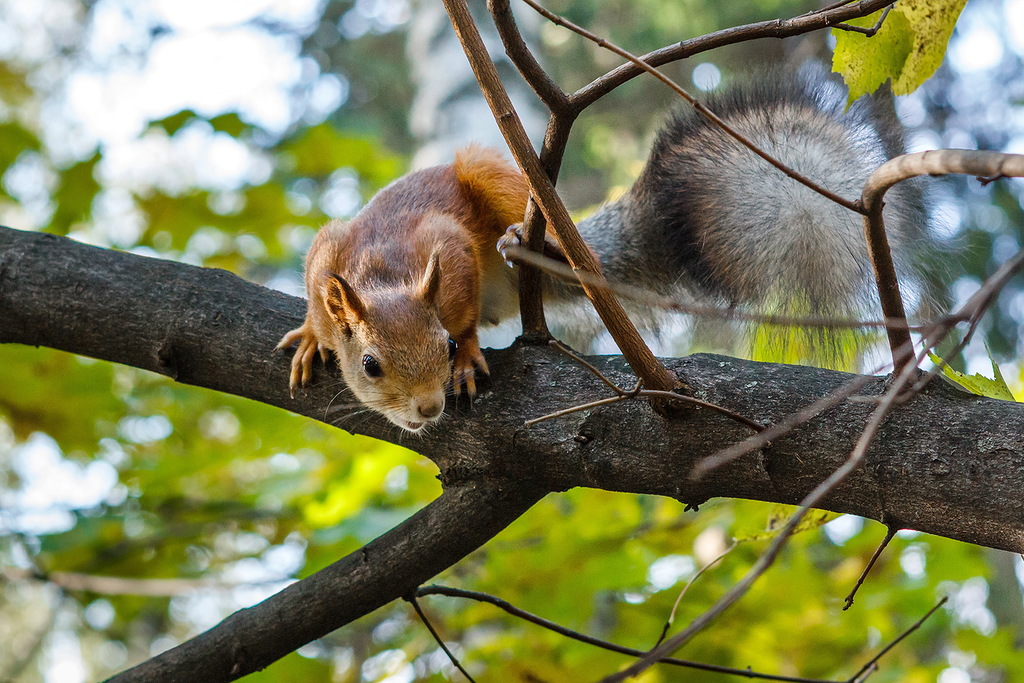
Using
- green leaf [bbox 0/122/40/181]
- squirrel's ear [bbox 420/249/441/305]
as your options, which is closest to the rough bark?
squirrel's ear [bbox 420/249/441/305]

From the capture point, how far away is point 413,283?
195 cm

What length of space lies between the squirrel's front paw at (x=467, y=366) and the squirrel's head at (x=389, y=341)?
0.03m

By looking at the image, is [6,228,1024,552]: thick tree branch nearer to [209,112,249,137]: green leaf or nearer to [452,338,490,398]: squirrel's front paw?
[452,338,490,398]: squirrel's front paw

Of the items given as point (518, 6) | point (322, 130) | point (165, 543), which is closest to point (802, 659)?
point (165, 543)

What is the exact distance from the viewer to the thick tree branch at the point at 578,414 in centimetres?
104

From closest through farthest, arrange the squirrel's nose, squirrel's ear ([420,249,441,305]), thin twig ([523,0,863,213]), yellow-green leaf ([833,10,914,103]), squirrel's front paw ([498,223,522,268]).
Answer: thin twig ([523,0,863,213]), yellow-green leaf ([833,10,914,103]), squirrel's front paw ([498,223,522,268]), the squirrel's nose, squirrel's ear ([420,249,441,305])

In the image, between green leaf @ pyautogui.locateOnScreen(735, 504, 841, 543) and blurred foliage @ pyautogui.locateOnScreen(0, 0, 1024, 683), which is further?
blurred foliage @ pyautogui.locateOnScreen(0, 0, 1024, 683)

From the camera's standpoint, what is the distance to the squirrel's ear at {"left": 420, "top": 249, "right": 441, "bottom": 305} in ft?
5.82

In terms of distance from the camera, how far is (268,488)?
2.15 metres

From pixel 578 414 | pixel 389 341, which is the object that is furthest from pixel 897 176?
pixel 389 341

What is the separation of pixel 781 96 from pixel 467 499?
1.18 meters

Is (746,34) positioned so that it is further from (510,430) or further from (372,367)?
(372,367)

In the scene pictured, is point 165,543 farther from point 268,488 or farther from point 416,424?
point 416,424

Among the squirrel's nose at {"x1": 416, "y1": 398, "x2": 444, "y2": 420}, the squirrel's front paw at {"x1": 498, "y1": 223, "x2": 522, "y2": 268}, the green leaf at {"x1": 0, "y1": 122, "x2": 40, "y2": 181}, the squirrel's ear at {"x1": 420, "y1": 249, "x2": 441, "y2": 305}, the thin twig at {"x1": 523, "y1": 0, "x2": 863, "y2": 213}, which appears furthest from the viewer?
the green leaf at {"x1": 0, "y1": 122, "x2": 40, "y2": 181}
